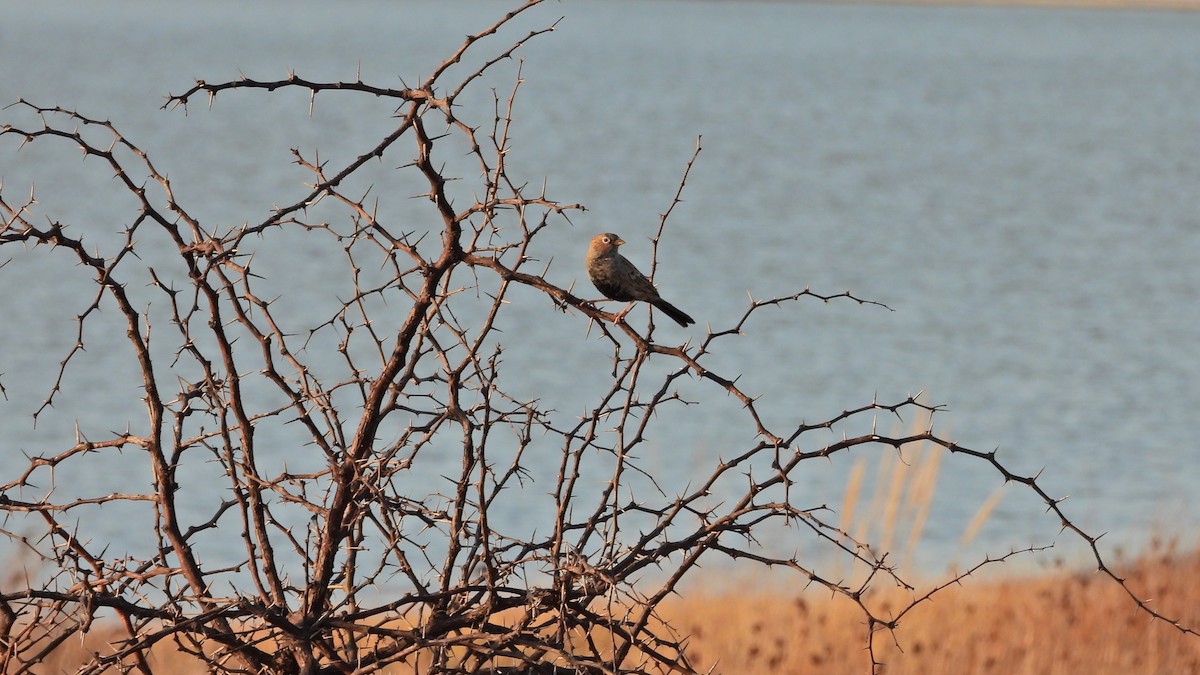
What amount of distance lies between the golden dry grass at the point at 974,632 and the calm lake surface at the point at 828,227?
1.98 metres

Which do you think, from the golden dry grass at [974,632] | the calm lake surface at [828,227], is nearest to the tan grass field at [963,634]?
the golden dry grass at [974,632]

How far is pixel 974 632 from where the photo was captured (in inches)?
275

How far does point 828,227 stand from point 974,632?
57.7ft

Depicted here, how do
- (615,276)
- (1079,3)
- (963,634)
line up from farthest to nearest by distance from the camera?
(1079,3)
(963,634)
(615,276)

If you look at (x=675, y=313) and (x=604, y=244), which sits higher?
(x=604, y=244)

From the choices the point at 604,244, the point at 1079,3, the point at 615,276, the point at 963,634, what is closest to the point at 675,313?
the point at 615,276

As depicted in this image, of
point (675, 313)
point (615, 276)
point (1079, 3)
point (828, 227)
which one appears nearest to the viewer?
point (675, 313)

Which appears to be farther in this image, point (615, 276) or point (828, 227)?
point (828, 227)

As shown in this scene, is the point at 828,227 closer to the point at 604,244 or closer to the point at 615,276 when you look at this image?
the point at 604,244

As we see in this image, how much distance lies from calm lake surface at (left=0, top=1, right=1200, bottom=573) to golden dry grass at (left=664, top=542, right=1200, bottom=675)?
198cm

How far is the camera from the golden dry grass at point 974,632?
6.39 m

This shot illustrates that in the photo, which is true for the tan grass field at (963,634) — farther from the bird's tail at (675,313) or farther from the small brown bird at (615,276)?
the bird's tail at (675,313)

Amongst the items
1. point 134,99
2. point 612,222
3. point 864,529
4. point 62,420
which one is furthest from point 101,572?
point 134,99

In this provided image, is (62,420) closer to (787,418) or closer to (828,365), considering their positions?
(787,418)
